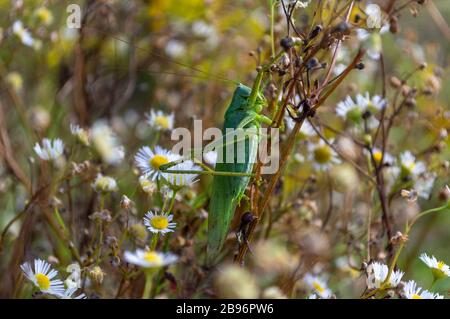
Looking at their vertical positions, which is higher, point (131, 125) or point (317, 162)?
point (131, 125)

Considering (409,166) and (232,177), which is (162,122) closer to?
(232,177)

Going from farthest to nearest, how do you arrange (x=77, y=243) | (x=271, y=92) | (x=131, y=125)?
(x=131, y=125), (x=77, y=243), (x=271, y=92)

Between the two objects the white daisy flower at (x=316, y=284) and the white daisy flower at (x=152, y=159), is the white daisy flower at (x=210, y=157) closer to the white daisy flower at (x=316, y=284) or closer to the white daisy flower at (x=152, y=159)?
the white daisy flower at (x=152, y=159)

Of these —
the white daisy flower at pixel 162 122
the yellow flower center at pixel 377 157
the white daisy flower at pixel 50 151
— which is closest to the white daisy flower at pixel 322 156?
the yellow flower center at pixel 377 157

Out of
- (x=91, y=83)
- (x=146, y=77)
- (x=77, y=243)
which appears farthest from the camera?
(x=146, y=77)

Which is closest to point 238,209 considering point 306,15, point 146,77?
point 306,15

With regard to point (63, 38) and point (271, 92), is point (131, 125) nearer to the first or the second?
point (63, 38)
